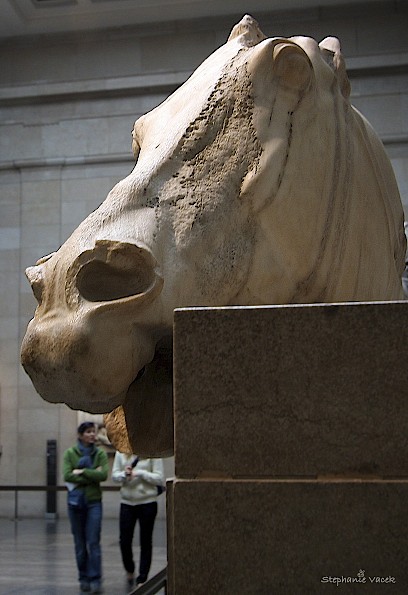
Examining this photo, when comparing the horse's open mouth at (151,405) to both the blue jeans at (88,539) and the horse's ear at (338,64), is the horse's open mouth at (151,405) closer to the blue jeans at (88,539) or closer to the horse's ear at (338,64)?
the horse's ear at (338,64)

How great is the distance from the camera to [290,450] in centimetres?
127

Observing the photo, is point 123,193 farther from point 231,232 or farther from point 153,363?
point 153,363

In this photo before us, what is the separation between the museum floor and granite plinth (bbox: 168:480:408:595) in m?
5.86

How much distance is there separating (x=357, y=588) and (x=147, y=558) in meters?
6.38

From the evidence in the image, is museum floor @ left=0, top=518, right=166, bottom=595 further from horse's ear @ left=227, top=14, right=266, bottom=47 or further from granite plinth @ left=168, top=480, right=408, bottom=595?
granite plinth @ left=168, top=480, right=408, bottom=595

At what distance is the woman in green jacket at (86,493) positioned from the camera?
7223 millimetres

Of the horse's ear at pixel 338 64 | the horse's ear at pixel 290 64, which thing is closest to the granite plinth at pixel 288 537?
the horse's ear at pixel 290 64

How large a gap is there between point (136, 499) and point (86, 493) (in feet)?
1.61

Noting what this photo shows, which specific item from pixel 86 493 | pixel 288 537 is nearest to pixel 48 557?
pixel 86 493

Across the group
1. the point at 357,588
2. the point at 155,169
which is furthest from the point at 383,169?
the point at 357,588

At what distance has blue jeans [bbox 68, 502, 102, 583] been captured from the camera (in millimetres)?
7066

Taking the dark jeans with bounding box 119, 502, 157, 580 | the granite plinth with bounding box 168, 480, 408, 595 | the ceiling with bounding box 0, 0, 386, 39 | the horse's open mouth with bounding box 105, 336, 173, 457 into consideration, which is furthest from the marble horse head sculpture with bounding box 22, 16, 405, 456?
the ceiling with bounding box 0, 0, 386, 39

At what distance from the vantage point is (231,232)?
5.58 feet

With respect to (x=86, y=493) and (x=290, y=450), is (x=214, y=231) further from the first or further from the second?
(x=86, y=493)
